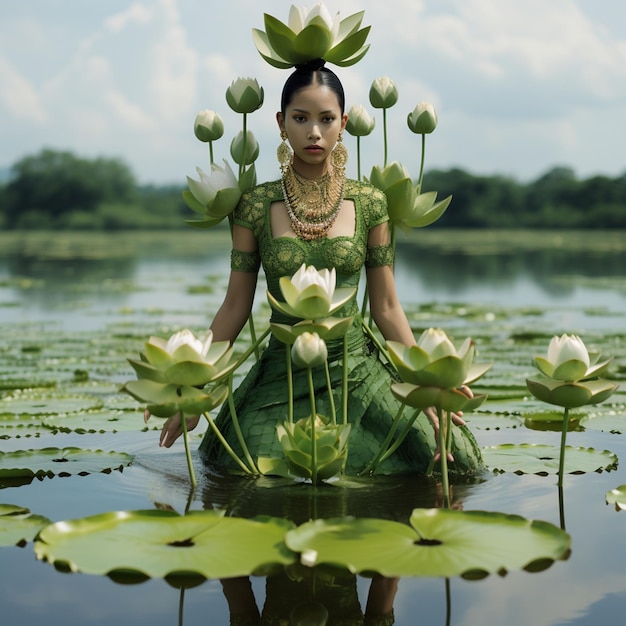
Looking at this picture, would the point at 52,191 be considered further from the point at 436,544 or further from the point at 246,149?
the point at 436,544

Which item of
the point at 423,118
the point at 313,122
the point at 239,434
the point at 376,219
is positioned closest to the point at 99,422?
the point at 239,434

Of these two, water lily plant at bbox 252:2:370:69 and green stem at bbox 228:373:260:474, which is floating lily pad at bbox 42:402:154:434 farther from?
water lily plant at bbox 252:2:370:69

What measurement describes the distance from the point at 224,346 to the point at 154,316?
6.15 meters

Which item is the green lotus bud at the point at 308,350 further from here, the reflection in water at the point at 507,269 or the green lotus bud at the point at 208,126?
the reflection in water at the point at 507,269

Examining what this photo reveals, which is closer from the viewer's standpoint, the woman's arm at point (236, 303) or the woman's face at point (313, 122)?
the woman's face at point (313, 122)

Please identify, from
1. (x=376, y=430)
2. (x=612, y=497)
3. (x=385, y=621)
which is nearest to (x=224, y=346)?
(x=376, y=430)

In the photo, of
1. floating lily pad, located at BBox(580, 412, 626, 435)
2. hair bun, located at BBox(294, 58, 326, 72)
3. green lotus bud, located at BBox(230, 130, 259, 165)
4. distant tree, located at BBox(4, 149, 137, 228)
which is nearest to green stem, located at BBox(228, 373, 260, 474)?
green lotus bud, located at BBox(230, 130, 259, 165)

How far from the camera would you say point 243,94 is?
3316 millimetres

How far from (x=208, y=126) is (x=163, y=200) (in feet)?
173

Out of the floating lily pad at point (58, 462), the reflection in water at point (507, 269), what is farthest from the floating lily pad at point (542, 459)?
the reflection in water at point (507, 269)

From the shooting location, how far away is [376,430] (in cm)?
335

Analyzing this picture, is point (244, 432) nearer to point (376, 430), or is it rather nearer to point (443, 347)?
point (376, 430)

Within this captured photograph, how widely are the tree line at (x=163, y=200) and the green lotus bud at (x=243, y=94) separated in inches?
1590

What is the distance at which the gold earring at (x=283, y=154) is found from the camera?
3348 mm
